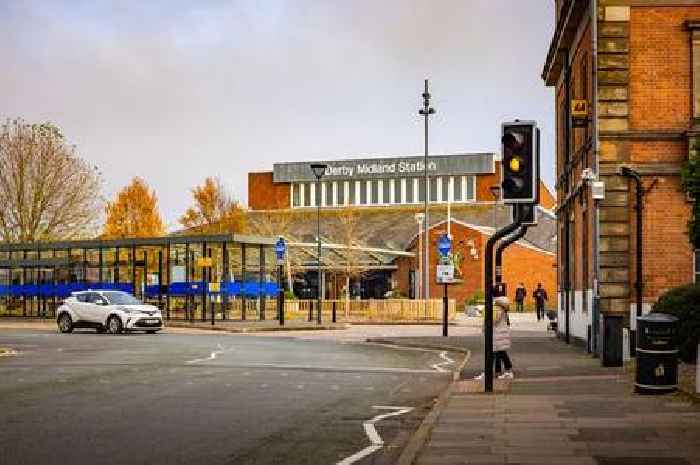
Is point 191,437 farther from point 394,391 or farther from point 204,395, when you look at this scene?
point 394,391

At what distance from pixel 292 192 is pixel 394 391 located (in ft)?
320

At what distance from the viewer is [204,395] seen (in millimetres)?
17375

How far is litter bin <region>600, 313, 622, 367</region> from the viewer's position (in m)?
22.6

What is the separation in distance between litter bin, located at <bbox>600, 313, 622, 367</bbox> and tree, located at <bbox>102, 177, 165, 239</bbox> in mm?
62580

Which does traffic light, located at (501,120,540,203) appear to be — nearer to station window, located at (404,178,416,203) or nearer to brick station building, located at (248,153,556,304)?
brick station building, located at (248,153,556,304)

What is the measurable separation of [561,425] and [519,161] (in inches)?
182

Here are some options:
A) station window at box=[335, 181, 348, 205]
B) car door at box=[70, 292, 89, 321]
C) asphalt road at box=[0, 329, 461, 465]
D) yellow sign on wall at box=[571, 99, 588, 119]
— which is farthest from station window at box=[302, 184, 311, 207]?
yellow sign on wall at box=[571, 99, 588, 119]

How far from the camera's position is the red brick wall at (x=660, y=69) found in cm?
2692

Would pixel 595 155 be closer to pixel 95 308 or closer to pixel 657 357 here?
pixel 657 357

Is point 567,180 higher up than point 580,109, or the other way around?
point 580,109

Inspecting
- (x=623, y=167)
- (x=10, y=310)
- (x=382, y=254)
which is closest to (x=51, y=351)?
(x=623, y=167)

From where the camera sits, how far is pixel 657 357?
54.2 ft

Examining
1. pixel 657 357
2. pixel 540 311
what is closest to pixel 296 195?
pixel 540 311

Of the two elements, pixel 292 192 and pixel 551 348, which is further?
pixel 292 192
